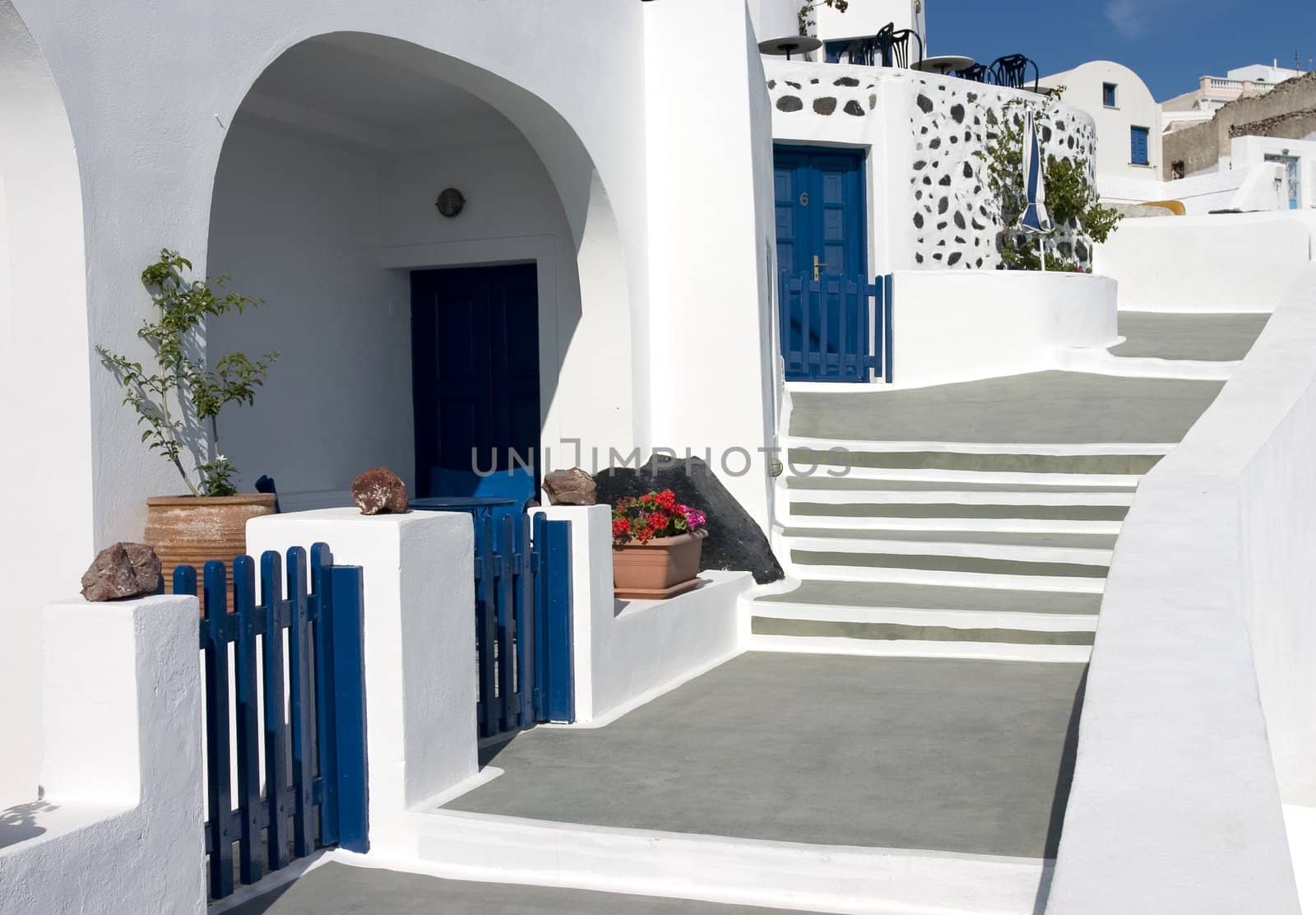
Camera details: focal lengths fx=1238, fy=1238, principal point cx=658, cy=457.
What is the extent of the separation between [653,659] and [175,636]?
314 cm

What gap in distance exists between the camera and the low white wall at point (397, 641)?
3.94 meters

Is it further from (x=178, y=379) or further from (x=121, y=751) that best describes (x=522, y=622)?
(x=121, y=751)

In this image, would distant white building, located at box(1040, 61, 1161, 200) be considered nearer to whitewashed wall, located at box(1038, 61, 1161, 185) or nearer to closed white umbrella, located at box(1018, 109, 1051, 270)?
whitewashed wall, located at box(1038, 61, 1161, 185)

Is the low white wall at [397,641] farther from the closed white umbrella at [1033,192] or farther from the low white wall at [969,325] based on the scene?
the closed white umbrella at [1033,192]

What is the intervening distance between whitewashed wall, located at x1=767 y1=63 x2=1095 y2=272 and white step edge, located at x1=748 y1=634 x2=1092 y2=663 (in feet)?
22.0

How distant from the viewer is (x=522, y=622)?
5023mm

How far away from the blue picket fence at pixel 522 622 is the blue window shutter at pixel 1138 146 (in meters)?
27.1

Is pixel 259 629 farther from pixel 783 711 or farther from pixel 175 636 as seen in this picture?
pixel 783 711

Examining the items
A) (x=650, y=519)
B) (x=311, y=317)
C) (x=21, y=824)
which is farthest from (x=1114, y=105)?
(x=21, y=824)

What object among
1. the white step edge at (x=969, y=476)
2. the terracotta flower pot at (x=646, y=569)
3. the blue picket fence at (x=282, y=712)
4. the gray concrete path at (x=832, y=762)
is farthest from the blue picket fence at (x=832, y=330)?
the blue picket fence at (x=282, y=712)

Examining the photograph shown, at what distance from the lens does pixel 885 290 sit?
11.7 m

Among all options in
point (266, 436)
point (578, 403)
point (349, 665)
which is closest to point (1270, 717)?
point (349, 665)

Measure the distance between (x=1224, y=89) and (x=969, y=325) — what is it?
119 feet

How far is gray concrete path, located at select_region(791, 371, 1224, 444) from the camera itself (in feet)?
29.2
